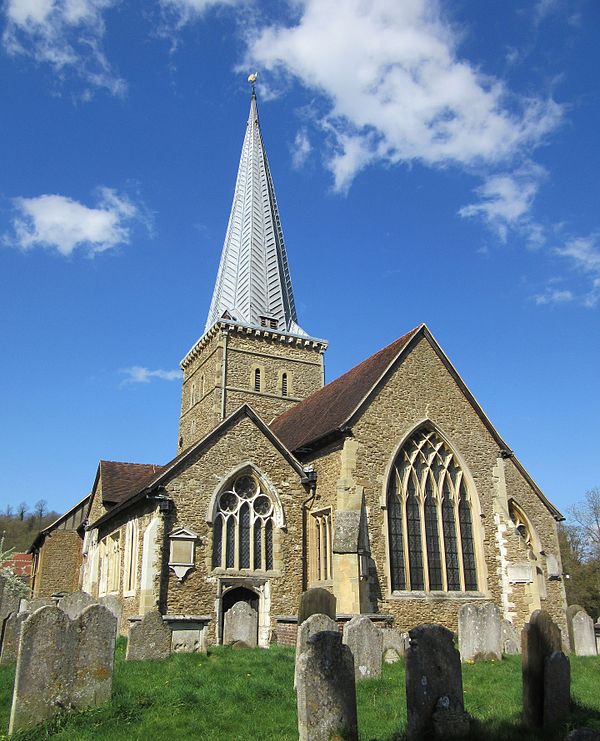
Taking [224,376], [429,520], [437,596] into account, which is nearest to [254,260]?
[224,376]

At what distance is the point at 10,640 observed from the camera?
12.8 meters

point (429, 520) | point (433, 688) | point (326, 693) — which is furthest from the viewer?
point (429, 520)

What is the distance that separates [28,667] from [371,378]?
552 inches

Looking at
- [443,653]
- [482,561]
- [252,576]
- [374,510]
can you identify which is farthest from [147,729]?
[482,561]

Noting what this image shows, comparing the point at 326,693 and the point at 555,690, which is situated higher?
the point at 326,693

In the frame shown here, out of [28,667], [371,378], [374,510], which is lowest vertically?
[28,667]

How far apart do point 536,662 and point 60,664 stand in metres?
5.87

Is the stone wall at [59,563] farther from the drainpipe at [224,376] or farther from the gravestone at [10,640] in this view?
the gravestone at [10,640]

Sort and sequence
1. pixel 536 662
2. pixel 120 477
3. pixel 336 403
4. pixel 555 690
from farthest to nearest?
1. pixel 120 477
2. pixel 336 403
3. pixel 536 662
4. pixel 555 690

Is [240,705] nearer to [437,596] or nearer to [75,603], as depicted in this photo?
[75,603]

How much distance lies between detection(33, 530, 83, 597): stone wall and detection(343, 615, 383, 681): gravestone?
71.2ft

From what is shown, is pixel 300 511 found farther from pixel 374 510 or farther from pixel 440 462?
pixel 440 462

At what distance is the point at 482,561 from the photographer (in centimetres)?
1931

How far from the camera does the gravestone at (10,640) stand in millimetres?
12742
